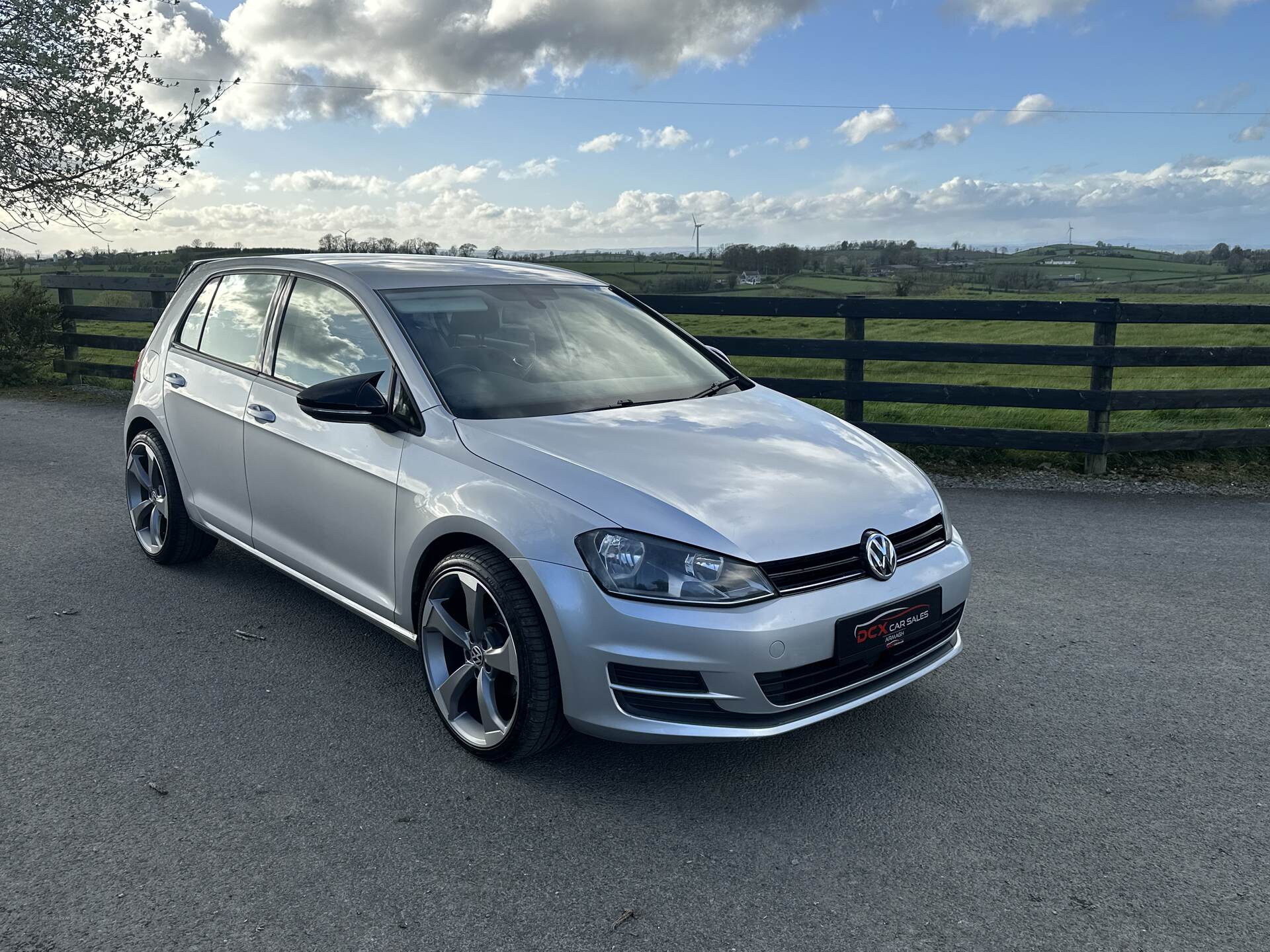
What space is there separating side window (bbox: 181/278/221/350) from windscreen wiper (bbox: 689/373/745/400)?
267 cm

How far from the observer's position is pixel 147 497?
227 inches

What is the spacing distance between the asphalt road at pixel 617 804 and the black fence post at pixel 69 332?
32.3 feet

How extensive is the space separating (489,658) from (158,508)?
3048 millimetres

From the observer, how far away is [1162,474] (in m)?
8.25

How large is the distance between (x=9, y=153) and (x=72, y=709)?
13403 millimetres

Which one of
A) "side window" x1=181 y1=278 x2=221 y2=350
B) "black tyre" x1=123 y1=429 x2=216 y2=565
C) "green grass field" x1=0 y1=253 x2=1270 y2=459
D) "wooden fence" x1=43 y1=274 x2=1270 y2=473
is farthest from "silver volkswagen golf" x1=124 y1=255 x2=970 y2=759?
"wooden fence" x1=43 y1=274 x2=1270 y2=473

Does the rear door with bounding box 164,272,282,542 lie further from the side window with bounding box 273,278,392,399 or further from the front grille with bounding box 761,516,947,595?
the front grille with bounding box 761,516,947,595

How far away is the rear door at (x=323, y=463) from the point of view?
12.6 ft

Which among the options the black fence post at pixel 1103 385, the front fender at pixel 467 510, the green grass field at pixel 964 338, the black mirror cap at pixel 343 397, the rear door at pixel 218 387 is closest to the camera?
the front fender at pixel 467 510

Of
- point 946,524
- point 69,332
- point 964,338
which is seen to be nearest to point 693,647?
point 946,524

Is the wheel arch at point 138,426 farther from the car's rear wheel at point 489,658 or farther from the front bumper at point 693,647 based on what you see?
the front bumper at point 693,647

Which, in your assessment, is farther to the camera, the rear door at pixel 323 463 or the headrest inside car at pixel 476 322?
the headrest inside car at pixel 476 322

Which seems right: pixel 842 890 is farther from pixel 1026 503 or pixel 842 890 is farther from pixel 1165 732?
pixel 1026 503

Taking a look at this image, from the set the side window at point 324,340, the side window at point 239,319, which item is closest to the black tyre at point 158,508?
the side window at point 239,319
